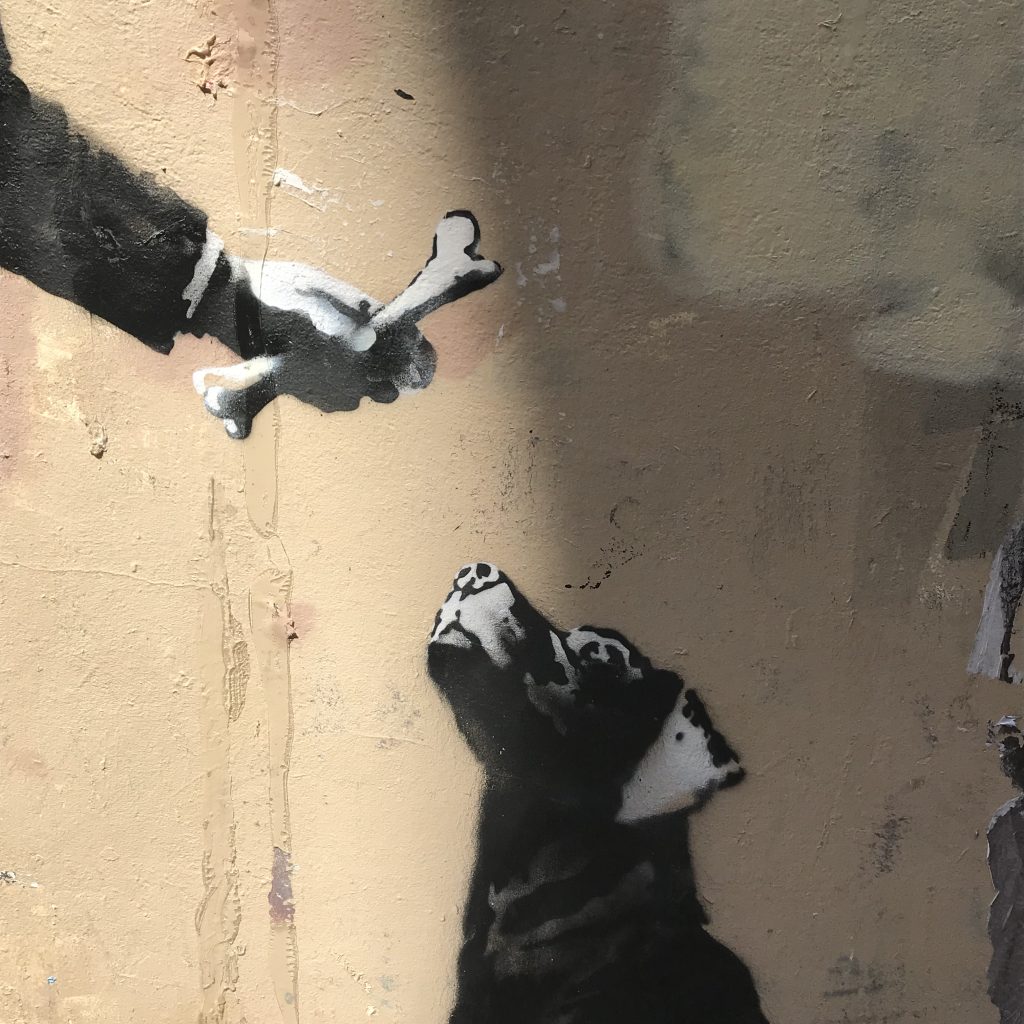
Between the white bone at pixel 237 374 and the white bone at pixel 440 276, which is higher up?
the white bone at pixel 440 276

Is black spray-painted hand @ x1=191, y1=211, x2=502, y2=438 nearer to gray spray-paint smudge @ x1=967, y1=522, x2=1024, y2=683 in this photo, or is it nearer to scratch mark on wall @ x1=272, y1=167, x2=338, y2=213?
scratch mark on wall @ x1=272, y1=167, x2=338, y2=213

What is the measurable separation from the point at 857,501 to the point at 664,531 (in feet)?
0.99

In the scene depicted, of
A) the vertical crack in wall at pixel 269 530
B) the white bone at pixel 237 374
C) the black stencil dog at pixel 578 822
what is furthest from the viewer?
the black stencil dog at pixel 578 822

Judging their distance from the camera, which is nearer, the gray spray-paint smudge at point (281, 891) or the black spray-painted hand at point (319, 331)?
the black spray-painted hand at point (319, 331)

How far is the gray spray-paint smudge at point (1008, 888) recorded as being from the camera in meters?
1.29

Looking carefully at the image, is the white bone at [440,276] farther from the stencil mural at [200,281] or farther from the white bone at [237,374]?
the white bone at [237,374]

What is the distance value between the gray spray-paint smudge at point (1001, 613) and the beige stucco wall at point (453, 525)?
26mm

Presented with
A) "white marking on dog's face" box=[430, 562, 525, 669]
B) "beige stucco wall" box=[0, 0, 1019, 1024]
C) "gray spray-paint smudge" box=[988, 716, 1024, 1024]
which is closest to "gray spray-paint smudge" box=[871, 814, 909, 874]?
"beige stucco wall" box=[0, 0, 1019, 1024]

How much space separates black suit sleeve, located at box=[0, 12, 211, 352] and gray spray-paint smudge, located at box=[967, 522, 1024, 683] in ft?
4.34

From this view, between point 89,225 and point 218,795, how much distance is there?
0.95 metres

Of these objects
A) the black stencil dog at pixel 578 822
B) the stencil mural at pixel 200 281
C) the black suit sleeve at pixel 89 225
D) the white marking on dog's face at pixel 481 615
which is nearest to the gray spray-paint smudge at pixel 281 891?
the black stencil dog at pixel 578 822

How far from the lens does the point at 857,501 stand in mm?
1205

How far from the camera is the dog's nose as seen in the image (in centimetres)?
125

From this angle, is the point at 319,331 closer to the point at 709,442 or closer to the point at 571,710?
the point at 709,442
